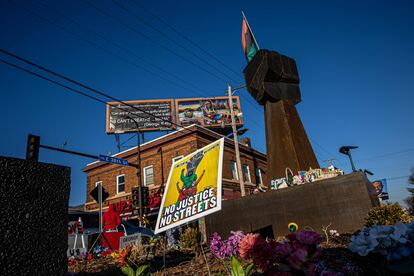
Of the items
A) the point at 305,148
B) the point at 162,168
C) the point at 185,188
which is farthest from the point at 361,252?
the point at 162,168

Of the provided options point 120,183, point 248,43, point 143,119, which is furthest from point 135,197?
point 143,119

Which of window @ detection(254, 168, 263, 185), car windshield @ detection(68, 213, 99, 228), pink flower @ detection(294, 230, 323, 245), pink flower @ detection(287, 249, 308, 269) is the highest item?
window @ detection(254, 168, 263, 185)

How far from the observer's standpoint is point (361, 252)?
2020 mm

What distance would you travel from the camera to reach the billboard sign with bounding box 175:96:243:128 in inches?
1082

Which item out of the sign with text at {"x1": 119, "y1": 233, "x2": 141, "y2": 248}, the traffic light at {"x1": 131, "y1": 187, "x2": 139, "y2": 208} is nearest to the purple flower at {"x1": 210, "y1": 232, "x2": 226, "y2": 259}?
the sign with text at {"x1": 119, "y1": 233, "x2": 141, "y2": 248}

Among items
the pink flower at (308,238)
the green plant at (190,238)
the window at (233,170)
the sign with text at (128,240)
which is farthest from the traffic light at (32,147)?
the window at (233,170)

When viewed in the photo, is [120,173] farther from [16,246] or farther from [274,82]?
[16,246]

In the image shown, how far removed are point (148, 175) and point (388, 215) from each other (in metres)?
18.8

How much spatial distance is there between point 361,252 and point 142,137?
1011 inches

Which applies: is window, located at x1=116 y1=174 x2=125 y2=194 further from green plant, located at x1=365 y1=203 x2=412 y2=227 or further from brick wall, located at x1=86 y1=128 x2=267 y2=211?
green plant, located at x1=365 y1=203 x2=412 y2=227

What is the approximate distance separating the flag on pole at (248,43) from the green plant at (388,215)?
10045 millimetres

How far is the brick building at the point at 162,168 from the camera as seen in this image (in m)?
20.5

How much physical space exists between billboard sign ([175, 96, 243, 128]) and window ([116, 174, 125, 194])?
785cm

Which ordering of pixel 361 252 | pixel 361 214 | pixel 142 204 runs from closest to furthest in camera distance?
pixel 361 252, pixel 361 214, pixel 142 204
